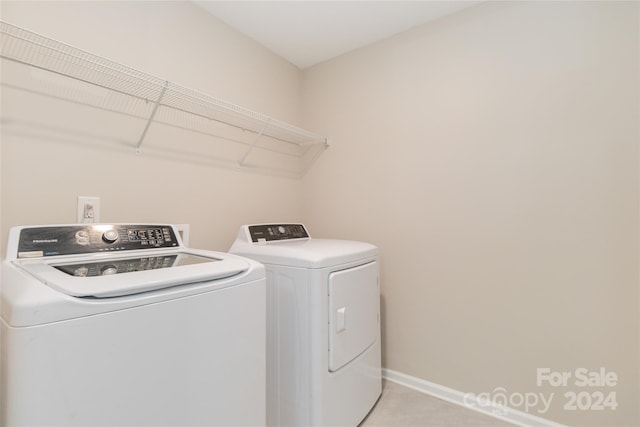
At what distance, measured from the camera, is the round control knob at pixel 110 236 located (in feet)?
3.91

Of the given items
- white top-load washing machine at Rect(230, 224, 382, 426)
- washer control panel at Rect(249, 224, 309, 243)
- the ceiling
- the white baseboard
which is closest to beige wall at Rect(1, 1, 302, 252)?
the ceiling

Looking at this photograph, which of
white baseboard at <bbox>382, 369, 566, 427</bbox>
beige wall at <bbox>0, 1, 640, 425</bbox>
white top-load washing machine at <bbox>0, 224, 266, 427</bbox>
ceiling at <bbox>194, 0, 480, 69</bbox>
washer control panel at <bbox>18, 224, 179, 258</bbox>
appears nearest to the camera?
white top-load washing machine at <bbox>0, 224, 266, 427</bbox>

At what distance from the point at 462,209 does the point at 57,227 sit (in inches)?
78.5

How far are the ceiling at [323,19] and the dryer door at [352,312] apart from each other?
157 cm

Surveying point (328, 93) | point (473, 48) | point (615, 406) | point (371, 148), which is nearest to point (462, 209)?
point (371, 148)

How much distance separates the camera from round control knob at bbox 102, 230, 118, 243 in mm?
1192

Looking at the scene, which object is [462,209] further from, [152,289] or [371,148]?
[152,289]

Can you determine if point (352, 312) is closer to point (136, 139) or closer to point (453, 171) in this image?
point (453, 171)

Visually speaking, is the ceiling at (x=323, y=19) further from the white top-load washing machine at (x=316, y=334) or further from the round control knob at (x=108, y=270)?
the round control knob at (x=108, y=270)

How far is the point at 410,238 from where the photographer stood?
1969 mm

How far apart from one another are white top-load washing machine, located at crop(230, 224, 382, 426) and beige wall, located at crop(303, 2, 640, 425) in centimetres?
56

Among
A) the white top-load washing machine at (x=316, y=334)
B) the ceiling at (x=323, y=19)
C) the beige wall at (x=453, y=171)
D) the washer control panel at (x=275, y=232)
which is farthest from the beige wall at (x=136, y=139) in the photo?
the white top-load washing machine at (x=316, y=334)

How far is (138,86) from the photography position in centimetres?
140

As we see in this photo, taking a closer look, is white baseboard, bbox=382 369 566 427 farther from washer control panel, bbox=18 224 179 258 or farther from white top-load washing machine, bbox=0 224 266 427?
washer control panel, bbox=18 224 179 258
